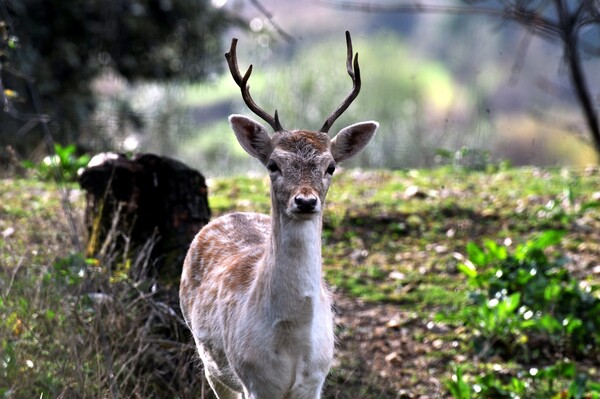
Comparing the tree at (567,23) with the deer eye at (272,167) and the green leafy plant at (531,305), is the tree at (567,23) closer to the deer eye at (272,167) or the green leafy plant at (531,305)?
the deer eye at (272,167)

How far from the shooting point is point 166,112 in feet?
60.1

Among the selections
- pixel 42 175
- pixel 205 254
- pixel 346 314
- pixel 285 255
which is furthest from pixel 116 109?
Answer: pixel 285 255

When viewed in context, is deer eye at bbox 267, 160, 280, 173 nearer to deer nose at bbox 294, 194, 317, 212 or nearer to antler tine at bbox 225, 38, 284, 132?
antler tine at bbox 225, 38, 284, 132

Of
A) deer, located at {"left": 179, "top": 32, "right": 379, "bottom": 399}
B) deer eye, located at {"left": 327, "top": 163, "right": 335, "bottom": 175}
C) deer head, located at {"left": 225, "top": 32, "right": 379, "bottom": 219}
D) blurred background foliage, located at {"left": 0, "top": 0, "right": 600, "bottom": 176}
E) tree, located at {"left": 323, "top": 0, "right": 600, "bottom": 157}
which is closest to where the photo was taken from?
tree, located at {"left": 323, "top": 0, "right": 600, "bottom": 157}

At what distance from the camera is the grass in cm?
596

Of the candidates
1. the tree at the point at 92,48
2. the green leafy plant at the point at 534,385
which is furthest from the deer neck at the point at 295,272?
the tree at the point at 92,48

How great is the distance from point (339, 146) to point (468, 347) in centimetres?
300

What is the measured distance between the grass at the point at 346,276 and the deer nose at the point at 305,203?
3.55 ft

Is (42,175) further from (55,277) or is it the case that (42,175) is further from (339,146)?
(339,146)

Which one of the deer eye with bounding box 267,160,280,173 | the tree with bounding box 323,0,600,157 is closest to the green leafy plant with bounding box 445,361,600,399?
the deer eye with bounding box 267,160,280,173

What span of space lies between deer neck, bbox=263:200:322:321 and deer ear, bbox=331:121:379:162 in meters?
0.64

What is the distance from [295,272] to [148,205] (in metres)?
2.92

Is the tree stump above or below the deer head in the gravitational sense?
below

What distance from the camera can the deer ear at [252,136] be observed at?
18.0ft
